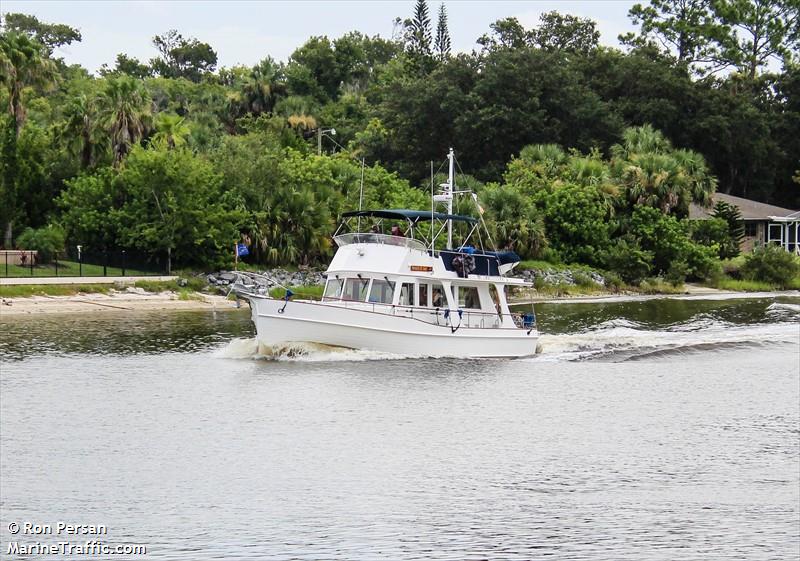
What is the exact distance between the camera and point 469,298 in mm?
38250

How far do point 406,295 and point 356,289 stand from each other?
1537 mm

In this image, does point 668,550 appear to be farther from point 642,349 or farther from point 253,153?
point 253,153

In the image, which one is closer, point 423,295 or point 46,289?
point 423,295

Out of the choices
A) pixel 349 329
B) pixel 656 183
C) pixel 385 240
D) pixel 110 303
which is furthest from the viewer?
pixel 656 183

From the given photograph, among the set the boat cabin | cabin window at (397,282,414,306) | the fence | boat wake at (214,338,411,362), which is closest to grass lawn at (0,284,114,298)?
the fence

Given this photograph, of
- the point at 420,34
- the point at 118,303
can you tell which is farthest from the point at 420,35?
the point at 118,303

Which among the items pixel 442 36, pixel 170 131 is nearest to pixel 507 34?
pixel 442 36

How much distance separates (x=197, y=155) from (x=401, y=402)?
38061 mm

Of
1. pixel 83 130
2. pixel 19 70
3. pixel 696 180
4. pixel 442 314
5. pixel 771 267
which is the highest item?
pixel 19 70

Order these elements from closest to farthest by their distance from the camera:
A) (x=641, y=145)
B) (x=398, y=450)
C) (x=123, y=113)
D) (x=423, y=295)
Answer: (x=398, y=450)
(x=423, y=295)
(x=123, y=113)
(x=641, y=145)

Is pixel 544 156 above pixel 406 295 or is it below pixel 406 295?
above

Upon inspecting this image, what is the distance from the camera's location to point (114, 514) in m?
20.7

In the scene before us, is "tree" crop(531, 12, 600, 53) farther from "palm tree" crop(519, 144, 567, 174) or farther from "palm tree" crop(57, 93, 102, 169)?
"palm tree" crop(57, 93, 102, 169)

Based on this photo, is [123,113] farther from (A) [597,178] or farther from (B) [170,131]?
(A) [597,178]
